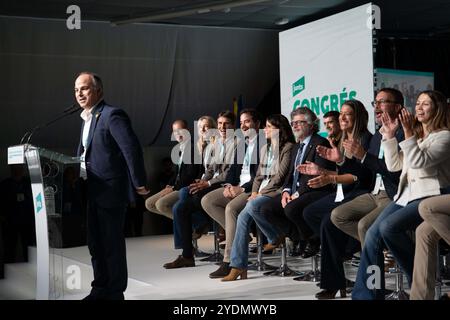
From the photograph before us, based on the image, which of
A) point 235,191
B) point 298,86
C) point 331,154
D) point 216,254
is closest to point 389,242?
point 331,154

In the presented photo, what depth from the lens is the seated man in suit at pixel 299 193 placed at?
16.5ft

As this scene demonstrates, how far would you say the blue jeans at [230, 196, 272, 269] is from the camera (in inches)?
211

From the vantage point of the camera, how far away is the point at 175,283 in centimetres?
543

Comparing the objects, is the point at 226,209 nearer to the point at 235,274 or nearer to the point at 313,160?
the point at 235,274

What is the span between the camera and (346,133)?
492 cm

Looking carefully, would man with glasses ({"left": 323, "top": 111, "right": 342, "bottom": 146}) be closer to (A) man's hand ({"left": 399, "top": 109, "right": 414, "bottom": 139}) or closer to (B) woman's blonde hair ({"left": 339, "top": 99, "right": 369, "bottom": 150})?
(B) woman's blonde hair ({"left": 339, "top": 99, "right": 369, "bottom": 150})

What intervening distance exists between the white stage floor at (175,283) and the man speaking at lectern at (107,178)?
0.16 metres

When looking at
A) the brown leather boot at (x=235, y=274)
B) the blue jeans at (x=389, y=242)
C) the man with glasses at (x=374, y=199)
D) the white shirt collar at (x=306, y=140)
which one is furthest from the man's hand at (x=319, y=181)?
the brown leather boot at (x=235, y=274)

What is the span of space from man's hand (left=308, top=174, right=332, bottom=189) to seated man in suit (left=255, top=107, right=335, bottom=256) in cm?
16

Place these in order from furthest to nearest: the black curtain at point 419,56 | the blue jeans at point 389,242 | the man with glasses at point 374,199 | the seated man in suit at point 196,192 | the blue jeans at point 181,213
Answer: the black curtain at point 419,56 < the blue jeans at point 181,213 < the seated man in suit at point 196,192 < the man with glasses at point 374,199 < the blue jeans at point 389,242

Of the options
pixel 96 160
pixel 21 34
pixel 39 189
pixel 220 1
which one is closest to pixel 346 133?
pixel 96 160

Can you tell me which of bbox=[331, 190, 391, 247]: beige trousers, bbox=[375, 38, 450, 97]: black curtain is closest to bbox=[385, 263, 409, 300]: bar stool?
bbox=[331, 190, 391, 247]: beige trousers

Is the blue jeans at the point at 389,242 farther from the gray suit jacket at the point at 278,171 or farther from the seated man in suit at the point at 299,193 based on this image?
the gray suit jacket at the point at 278,171
